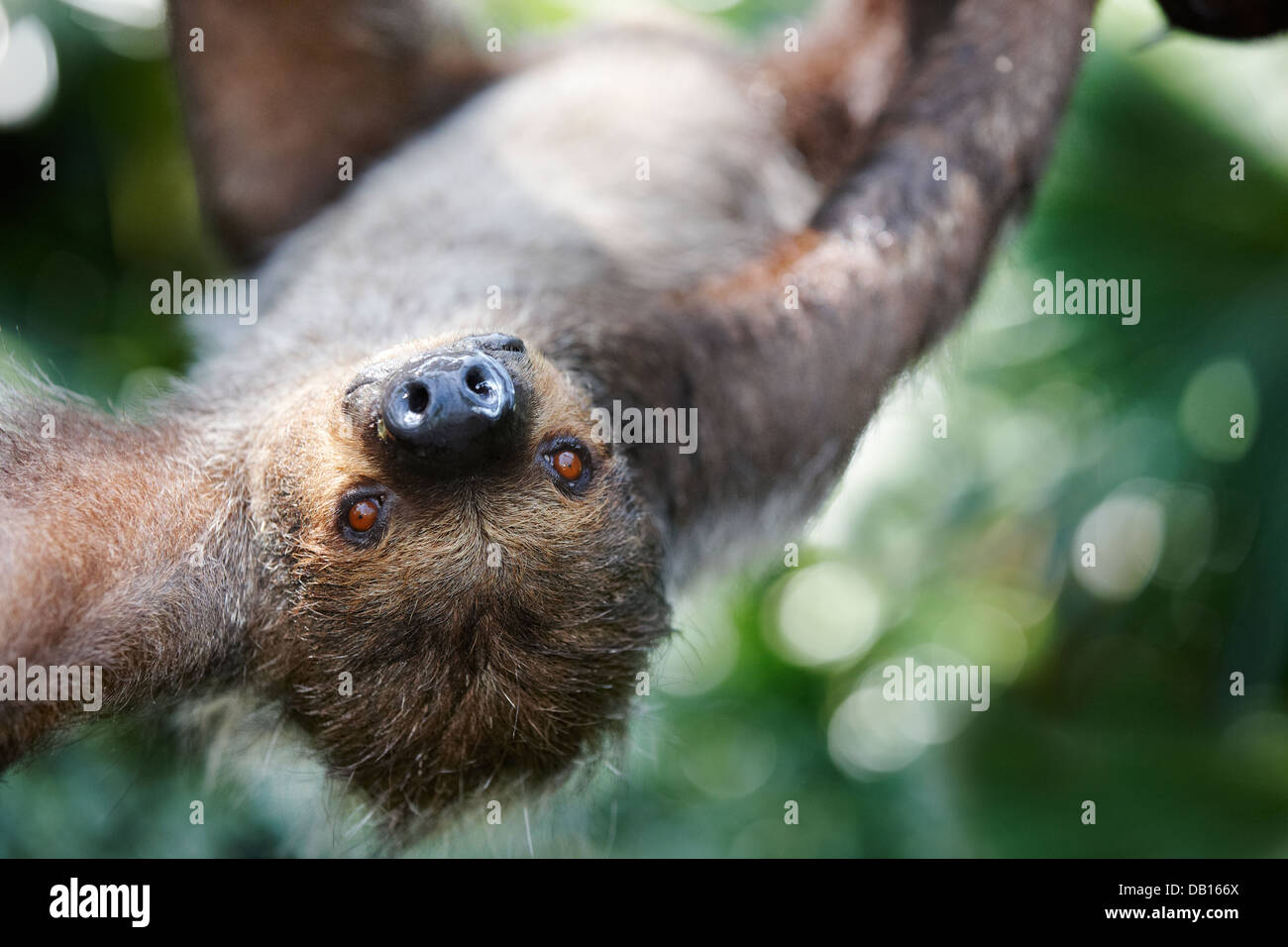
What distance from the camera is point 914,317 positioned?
3.79 meters

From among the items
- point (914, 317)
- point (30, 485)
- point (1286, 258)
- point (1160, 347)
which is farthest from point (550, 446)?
point (1286, 258)

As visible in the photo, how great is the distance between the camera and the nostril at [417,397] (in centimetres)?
248

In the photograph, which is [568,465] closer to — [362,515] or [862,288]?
[362,515]

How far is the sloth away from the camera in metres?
2.68

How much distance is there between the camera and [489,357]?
2.60m

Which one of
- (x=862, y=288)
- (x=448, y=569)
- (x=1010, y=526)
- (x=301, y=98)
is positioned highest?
(x=301, y=98)

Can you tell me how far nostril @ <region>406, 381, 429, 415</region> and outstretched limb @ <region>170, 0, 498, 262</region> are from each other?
2798 millimetres

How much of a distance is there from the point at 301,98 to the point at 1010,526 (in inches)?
201

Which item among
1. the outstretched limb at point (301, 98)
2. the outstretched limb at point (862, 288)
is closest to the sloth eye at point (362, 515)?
the outstretched limb at point (862, 288)

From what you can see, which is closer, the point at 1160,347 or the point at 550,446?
the point at 550,446

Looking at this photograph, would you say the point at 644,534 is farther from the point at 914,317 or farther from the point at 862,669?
the point at 862,669

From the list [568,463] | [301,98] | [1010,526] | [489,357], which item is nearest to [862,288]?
[568,463]

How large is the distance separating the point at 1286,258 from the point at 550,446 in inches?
215
